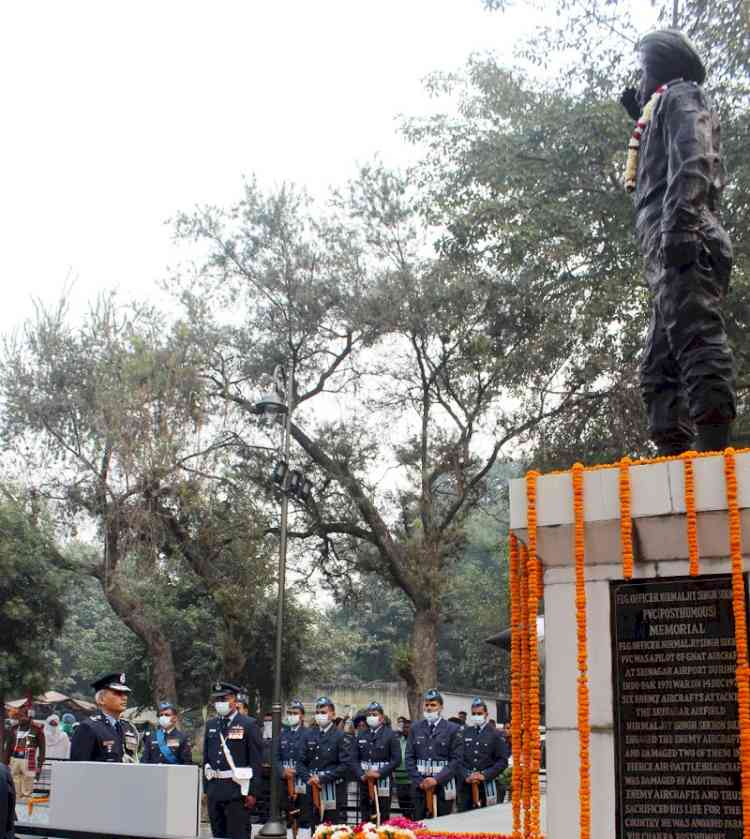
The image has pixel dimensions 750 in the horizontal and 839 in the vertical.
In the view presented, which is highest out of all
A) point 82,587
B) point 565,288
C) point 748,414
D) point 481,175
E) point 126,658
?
point 481,175

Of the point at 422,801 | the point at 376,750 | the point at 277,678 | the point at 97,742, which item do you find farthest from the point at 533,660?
the point at 277,678

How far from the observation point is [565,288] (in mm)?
16156

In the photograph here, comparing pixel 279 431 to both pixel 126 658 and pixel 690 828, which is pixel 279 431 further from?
pixel 690 828

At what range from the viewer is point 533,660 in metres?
4.20

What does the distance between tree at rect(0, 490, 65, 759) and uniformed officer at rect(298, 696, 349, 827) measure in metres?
8.49

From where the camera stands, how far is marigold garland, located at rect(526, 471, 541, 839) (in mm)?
4113

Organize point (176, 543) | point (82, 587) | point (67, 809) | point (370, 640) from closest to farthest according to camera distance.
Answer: point (67, 809), point (176, 543), point (82, 587), point (370, 640)

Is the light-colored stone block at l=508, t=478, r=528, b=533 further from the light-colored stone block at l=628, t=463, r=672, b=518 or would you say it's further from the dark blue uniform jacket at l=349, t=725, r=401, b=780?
the dark blue uniform jacket at l=349, t=725, r=401, b=780

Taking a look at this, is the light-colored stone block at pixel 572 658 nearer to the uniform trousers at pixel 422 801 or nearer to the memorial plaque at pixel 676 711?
the memorial plaque at pixel 676 711

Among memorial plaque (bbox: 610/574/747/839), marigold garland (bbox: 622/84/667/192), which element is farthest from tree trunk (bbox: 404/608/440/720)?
memorial plaque (bbox: 610/574/747/839)

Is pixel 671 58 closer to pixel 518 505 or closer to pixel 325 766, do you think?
pixel 518 505

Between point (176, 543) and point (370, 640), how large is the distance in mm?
23293

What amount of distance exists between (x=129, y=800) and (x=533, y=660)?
90.7 inches

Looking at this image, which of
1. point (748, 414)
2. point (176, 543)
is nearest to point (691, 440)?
point (748, 414)
